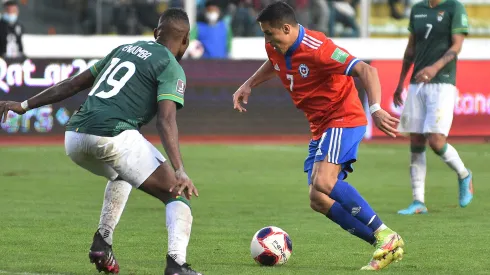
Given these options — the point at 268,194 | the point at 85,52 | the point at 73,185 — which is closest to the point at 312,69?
the point at 268,194

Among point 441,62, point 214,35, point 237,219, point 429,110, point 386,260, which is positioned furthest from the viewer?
point 214,35

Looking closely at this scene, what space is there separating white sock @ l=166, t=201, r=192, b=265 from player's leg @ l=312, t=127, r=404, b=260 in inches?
58.7

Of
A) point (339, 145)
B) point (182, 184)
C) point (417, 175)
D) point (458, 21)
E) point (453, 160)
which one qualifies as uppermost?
point (182, 184)

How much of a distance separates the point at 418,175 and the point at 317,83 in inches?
139

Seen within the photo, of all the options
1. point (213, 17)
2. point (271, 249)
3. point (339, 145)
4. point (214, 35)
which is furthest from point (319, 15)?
point (271, 249)

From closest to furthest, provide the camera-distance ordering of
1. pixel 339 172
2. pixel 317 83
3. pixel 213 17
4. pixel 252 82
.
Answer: pixel 317 83
pixel 339 172
pixel 252 82
pixel 213 17

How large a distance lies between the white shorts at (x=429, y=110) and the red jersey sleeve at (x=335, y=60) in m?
3.56

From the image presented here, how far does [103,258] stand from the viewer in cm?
722

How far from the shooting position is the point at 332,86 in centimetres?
812

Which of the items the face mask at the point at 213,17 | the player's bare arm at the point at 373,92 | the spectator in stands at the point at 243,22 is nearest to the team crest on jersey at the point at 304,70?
the player's bare arm at the point at 373,92

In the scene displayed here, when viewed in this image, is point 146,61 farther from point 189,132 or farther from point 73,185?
point 189,132

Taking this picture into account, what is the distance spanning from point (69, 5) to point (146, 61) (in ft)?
58.9

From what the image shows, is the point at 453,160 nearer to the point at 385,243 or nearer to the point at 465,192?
the point at 465,192

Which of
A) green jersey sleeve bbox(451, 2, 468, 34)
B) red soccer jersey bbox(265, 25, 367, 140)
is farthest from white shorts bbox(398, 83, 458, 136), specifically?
red soccer jersey bbox(265, 25, 367, 140)
